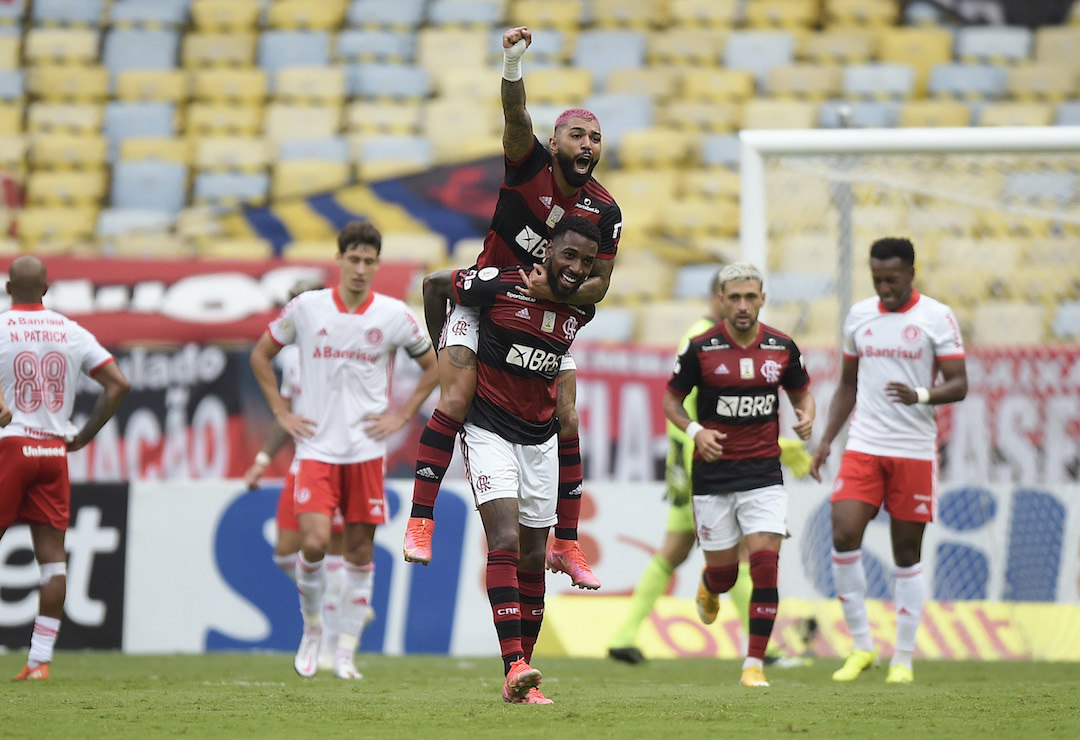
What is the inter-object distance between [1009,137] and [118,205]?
10.9 metres

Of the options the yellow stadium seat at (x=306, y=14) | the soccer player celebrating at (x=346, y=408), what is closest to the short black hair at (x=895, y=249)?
the soccer player celebrating at (x=346, y=408)

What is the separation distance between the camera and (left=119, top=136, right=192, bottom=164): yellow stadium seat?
17.9m

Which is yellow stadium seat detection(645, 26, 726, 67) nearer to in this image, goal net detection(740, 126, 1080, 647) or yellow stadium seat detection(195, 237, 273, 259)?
yellow stadium seat detection(195, 237, 273, 259)

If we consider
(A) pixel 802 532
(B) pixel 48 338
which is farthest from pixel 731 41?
(B) pixel 48 338

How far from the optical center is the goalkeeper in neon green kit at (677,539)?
9.45m

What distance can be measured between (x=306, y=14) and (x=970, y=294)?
420 inches

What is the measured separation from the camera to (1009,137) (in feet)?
33.8

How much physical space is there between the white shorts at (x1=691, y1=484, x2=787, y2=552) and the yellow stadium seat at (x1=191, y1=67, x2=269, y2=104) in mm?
11956

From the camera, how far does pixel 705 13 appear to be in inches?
744

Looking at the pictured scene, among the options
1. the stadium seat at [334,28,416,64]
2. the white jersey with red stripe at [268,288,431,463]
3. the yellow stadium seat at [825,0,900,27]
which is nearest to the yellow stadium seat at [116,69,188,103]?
the stadium seat at [334,28,416,64]

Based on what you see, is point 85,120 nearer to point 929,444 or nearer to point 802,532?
point 802,532

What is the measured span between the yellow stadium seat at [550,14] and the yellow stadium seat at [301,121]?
2.65 metres

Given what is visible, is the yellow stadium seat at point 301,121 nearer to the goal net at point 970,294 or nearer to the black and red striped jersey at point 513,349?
the goal net at point 970,294

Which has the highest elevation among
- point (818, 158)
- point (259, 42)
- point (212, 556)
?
point (259, 42)
